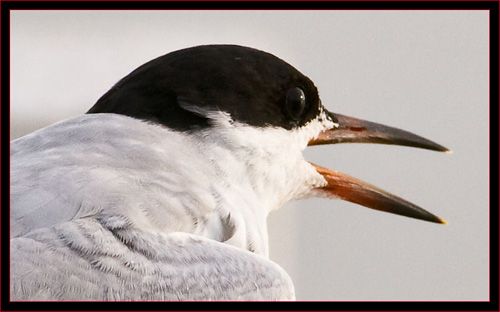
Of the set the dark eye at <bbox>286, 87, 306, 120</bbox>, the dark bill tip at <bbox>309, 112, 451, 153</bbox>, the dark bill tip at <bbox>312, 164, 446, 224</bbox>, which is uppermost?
the dark eye at <bbox>286, 87, 306, 120</bbox>

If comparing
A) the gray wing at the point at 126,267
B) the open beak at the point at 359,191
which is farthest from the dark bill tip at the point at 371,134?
the gray wing at the point at 126,267

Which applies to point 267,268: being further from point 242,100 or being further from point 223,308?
point 242,100

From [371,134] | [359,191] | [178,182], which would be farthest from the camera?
[371,134]

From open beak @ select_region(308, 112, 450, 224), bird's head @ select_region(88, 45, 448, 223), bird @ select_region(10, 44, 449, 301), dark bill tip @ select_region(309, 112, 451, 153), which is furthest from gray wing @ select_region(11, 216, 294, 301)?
dark bill tip @ select_region(309, 112, 451, 153)

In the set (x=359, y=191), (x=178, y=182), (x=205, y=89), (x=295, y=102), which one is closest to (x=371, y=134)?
(x=359, y=191)

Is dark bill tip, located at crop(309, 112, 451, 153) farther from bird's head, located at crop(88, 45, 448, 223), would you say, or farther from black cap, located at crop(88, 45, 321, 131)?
Result: black cap, located at crop(88, 45, 321, 131)

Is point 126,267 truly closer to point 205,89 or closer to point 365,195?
point 205,89

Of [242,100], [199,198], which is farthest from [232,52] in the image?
[199,198]

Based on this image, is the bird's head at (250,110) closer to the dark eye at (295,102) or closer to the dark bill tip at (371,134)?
the dark eye at (295,102)
